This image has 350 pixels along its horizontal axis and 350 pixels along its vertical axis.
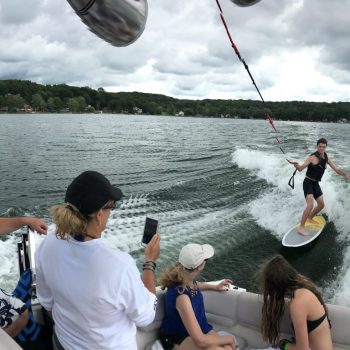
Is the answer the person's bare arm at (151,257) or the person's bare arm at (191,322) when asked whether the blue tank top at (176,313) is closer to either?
the person's bare arm at (191,322)

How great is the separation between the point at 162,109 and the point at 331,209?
11012 centimetres

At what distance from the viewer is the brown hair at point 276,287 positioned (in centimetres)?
305

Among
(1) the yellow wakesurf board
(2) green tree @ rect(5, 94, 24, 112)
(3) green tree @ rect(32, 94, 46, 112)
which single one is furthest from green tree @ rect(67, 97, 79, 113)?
(1) the yellow wakesurf board

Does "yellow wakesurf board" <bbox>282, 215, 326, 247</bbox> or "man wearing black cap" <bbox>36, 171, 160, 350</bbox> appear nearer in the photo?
"man wearing black cap" <bbox>36, 171, 160, 350</bbox>

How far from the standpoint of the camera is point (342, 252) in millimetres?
8258

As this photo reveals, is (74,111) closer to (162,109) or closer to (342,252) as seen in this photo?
(162,109)

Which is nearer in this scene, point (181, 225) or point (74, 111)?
point (181, 225)

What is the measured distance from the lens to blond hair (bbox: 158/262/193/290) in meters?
3.14

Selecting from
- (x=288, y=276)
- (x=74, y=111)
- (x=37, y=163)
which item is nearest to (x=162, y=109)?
(x=74, y=111)

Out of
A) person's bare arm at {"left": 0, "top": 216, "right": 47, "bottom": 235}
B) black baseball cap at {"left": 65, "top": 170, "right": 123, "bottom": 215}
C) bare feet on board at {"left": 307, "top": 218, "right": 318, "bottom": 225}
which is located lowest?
bare feet on board at {"left": 307, "top": 218, "right": 318, "bottom": 225}

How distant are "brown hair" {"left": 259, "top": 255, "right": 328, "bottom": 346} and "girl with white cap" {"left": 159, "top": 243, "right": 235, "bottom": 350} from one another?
1.11ft

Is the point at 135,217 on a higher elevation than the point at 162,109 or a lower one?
lower

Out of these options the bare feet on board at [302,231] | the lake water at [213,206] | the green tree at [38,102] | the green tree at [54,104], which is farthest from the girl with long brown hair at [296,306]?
the green tree at [54,104]

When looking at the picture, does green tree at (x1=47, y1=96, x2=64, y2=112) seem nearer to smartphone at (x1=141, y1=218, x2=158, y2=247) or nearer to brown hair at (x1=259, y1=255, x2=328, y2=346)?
brown hair at (x1=259, y1=255, x2=328, y2=346)
